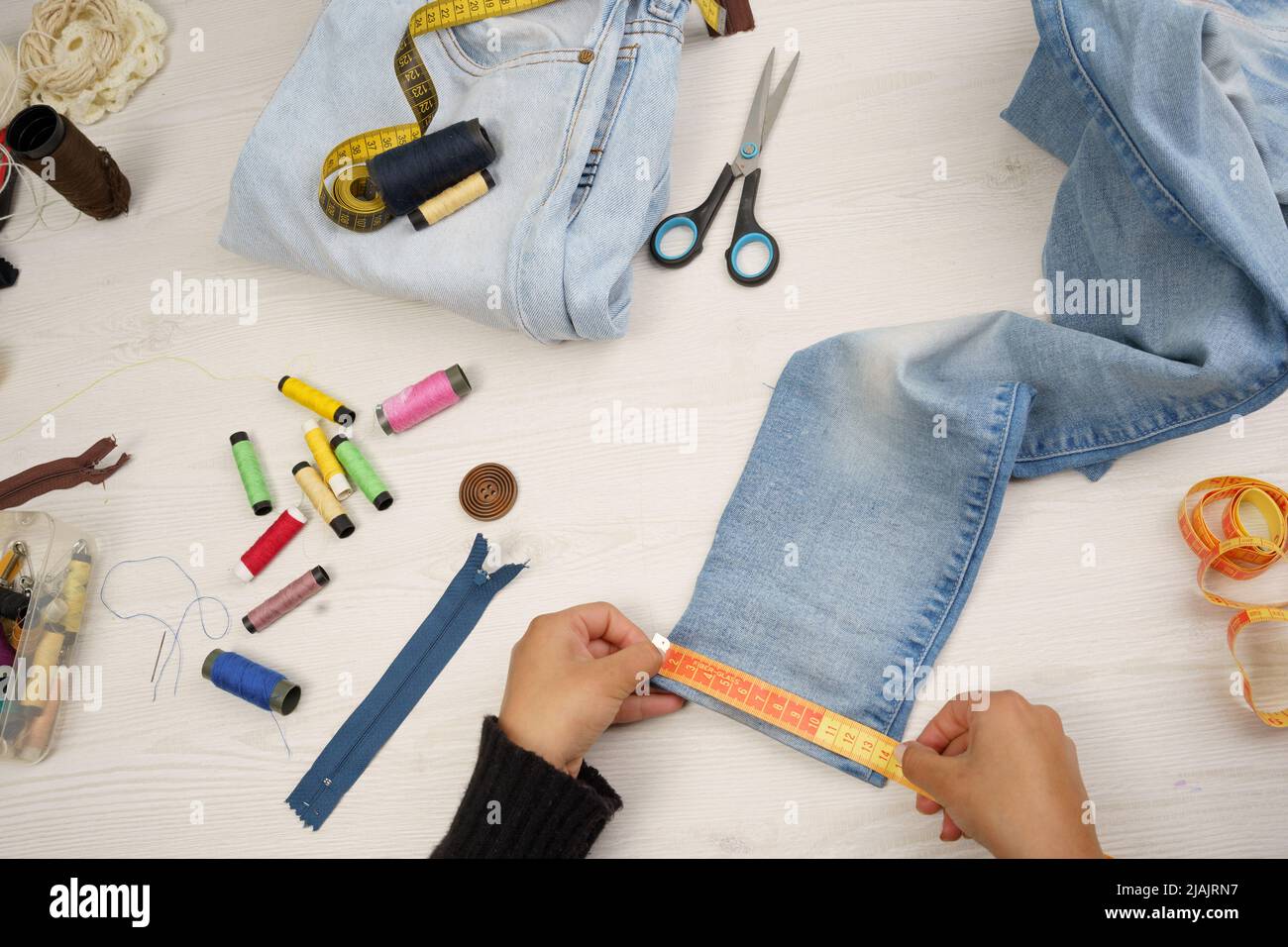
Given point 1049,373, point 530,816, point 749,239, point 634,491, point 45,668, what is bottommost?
point 530,816

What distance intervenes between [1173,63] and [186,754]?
150cm

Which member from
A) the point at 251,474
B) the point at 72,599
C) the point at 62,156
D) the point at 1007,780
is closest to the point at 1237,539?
the point at 1007,780

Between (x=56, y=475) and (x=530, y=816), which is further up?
(x=56, y=475)

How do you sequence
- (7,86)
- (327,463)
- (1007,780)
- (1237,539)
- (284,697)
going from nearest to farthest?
1. (1007,780)
2. (1237,539)
3. (284,697)
4. (327,463)
5. (7,86)

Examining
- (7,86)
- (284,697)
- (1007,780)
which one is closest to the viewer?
(1007,780)

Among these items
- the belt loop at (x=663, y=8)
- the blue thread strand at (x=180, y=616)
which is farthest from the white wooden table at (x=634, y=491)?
the belt loop at (x=663, y=8)

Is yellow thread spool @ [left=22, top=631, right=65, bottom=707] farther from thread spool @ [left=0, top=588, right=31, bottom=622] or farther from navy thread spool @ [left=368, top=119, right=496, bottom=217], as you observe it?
navy thread spool @ [left=368, top=119, right=496, bottom=217]

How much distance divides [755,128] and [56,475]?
3.78 ft

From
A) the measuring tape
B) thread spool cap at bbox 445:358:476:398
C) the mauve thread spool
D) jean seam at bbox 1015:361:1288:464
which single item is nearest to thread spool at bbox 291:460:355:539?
thread spool cap at bbox 445:358:476:398

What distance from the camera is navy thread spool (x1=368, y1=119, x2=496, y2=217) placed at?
3.92 feet

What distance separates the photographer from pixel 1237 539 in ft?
3.44

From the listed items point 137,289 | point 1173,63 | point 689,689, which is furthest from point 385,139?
point 1173,63

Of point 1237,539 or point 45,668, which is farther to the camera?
point 45,668

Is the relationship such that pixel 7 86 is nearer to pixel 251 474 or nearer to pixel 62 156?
pixel 62 156
